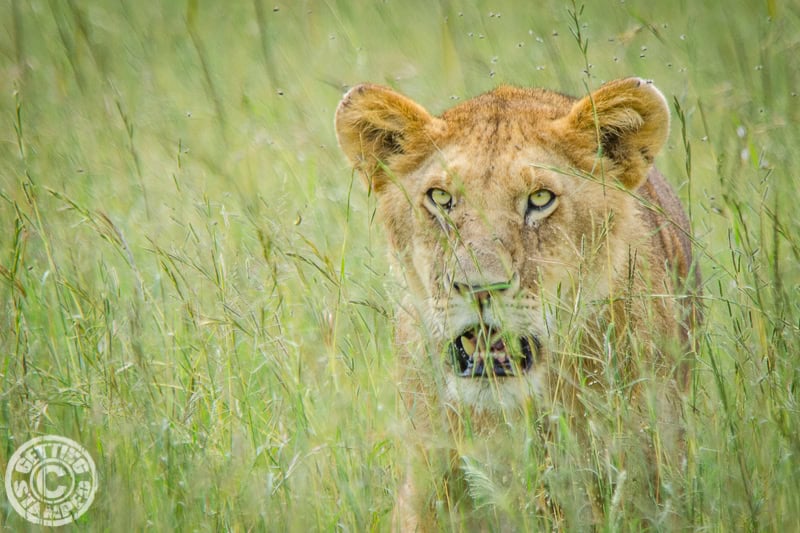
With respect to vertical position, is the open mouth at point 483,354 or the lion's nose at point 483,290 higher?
the lion's nose at point 483,290

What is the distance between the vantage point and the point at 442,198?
4027 mm

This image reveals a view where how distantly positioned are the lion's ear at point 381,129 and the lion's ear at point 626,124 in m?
0.63

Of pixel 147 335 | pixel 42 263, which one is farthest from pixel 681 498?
pixel 42 263

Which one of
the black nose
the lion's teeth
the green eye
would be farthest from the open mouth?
the green eye

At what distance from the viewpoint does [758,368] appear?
312 cm

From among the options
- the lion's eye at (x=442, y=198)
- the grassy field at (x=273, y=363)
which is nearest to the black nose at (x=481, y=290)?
the grassy field at (x=273, y=363)

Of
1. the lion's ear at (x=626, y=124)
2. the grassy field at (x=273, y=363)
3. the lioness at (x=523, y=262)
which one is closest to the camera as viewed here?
the grassy field at (x=273, y=363)

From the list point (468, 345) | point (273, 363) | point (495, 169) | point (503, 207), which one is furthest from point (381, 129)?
point (273, 363)

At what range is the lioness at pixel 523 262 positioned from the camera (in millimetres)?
3332

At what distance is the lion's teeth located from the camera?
3.64 metres

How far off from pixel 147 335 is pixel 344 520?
176cm

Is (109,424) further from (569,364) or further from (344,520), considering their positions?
(569,364)

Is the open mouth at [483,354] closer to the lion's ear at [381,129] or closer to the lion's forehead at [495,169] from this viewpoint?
the lion's forehead at [495,169]

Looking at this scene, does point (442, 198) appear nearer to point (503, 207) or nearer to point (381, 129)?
point (503, 207)
